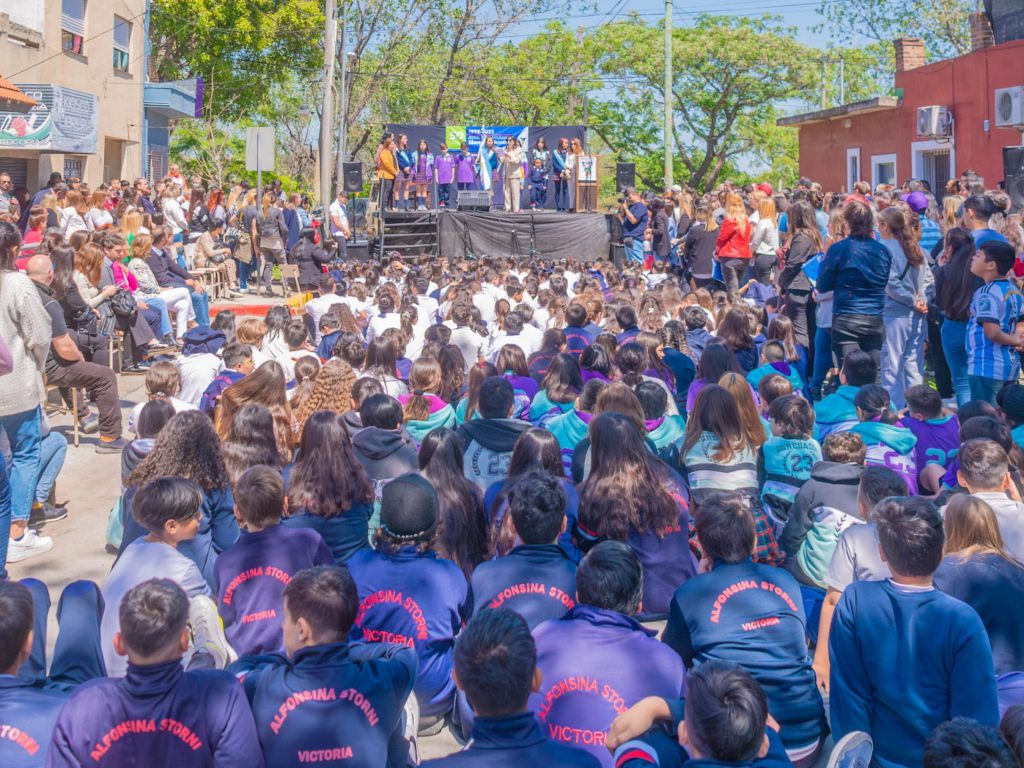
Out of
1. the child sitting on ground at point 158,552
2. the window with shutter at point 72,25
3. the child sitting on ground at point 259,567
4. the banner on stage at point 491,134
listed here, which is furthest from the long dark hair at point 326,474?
the banner on stage at point 491,134

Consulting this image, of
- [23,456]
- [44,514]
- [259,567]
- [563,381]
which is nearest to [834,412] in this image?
[563,381]

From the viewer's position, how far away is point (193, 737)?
2924mm

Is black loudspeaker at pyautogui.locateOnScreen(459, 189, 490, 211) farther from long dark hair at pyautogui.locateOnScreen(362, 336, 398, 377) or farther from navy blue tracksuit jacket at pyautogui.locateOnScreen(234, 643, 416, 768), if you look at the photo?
navy blue tracksuit jacket at pyautogui.locateOnScreen(234, 643, 416, 768)

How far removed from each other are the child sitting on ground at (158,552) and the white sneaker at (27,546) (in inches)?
109

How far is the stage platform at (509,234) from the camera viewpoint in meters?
23.6

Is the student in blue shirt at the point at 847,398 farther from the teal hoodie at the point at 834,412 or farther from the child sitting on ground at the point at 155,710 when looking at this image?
the child sitting on ground at the point at 155,710

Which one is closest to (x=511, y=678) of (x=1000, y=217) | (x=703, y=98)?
(x=1000, y=217)

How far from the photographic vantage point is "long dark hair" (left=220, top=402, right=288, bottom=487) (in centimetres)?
550

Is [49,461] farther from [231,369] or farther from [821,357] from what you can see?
[821,357]

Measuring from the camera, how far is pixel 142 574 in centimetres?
404

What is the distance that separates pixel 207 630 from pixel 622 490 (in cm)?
194

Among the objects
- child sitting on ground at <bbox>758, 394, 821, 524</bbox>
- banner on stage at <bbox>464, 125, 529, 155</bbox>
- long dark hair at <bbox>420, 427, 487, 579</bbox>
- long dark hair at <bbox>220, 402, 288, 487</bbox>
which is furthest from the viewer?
banner on stage at <bbox>464, 125, 529, 155</bbox>

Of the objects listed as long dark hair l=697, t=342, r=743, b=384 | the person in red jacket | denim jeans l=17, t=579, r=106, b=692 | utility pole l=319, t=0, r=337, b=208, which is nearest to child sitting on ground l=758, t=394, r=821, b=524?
long dark hair l=697, t=342, r=743, b=384

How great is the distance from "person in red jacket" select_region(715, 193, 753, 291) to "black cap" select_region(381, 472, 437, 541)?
30.0 ft
